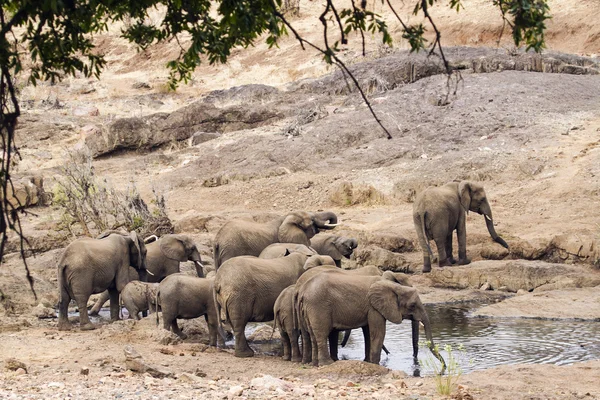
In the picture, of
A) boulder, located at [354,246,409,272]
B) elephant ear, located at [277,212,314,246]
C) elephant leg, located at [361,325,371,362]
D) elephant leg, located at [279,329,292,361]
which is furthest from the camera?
boulder, located at [354,246,409,272]

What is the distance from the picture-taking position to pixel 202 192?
84.4 feet

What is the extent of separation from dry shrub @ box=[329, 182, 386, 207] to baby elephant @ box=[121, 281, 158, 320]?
9489mm

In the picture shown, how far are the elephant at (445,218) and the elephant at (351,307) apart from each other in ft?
21.2

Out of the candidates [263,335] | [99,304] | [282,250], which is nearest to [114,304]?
[99,304]

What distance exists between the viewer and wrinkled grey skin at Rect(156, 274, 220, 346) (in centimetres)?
1259

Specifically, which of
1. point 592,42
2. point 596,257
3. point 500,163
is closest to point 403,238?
point 596,257

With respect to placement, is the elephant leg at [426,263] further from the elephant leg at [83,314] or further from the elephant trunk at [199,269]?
the elephant leg at [83,314]

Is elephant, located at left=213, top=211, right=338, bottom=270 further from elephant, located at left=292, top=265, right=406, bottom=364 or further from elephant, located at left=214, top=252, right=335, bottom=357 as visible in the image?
elephant, located at left=292, top=265, right=406, bottom=364

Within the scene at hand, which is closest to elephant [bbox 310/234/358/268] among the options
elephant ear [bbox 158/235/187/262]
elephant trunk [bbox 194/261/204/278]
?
elephant trunk [bbox 194/261/204/278]

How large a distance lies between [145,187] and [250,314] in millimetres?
15722

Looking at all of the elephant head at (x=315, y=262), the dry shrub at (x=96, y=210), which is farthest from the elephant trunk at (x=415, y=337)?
the dry shrub at (x=96, y=210)

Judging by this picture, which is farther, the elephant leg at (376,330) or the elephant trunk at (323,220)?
the elephant trunk at (323,220)

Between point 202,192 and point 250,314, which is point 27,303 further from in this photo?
point 202,192

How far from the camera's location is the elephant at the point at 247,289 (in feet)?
38.9
